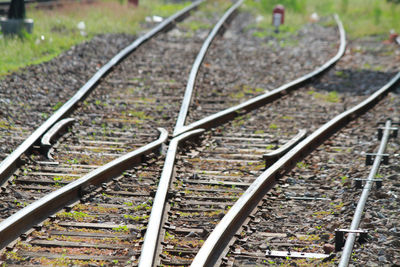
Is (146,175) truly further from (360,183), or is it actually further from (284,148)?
(360,183)

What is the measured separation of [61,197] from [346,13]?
20.3 m

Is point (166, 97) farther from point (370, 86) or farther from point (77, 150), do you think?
point (370, 86)

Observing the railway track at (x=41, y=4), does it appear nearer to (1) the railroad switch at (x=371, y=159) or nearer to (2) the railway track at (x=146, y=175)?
(2) the railway track at (x=146, y=175)

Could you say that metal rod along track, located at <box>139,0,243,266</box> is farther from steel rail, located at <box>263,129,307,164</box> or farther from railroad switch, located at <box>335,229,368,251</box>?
railroad switch, located at <box>335,229,368,251</box>

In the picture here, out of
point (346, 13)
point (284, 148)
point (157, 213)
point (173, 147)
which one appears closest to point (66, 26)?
point (173, 147)

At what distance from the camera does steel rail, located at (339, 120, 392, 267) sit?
471 centimetres

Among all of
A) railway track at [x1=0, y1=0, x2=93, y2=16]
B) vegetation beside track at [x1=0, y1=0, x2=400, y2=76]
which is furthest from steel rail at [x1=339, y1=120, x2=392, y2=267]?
railway track at [x1=0, y1=0, x2=93, y2=16]

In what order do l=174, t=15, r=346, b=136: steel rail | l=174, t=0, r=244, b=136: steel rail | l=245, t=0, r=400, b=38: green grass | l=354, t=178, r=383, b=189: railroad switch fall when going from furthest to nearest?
l=245, t=0, r=400, b=38: green grass → l=174, t=0, r=244, b=136: steel rail → l=174, t=15, r=346, b=136: steel rail → l=354, t=178, r=383, b=189: railroad switch

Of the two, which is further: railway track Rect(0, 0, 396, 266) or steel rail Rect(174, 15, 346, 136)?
steel rail Rect(174, 15, 346, 136)

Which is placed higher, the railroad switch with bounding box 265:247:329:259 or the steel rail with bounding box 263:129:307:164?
the steel rail with bounding box 263:129:307:164

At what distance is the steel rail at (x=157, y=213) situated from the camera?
15.1ft

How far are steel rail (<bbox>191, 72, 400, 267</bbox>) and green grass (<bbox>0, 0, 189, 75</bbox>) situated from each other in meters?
5.81

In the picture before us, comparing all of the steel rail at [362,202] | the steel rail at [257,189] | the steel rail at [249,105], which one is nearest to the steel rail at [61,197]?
the steel rail at [249,105]

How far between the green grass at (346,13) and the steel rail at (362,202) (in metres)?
A: 10.3
